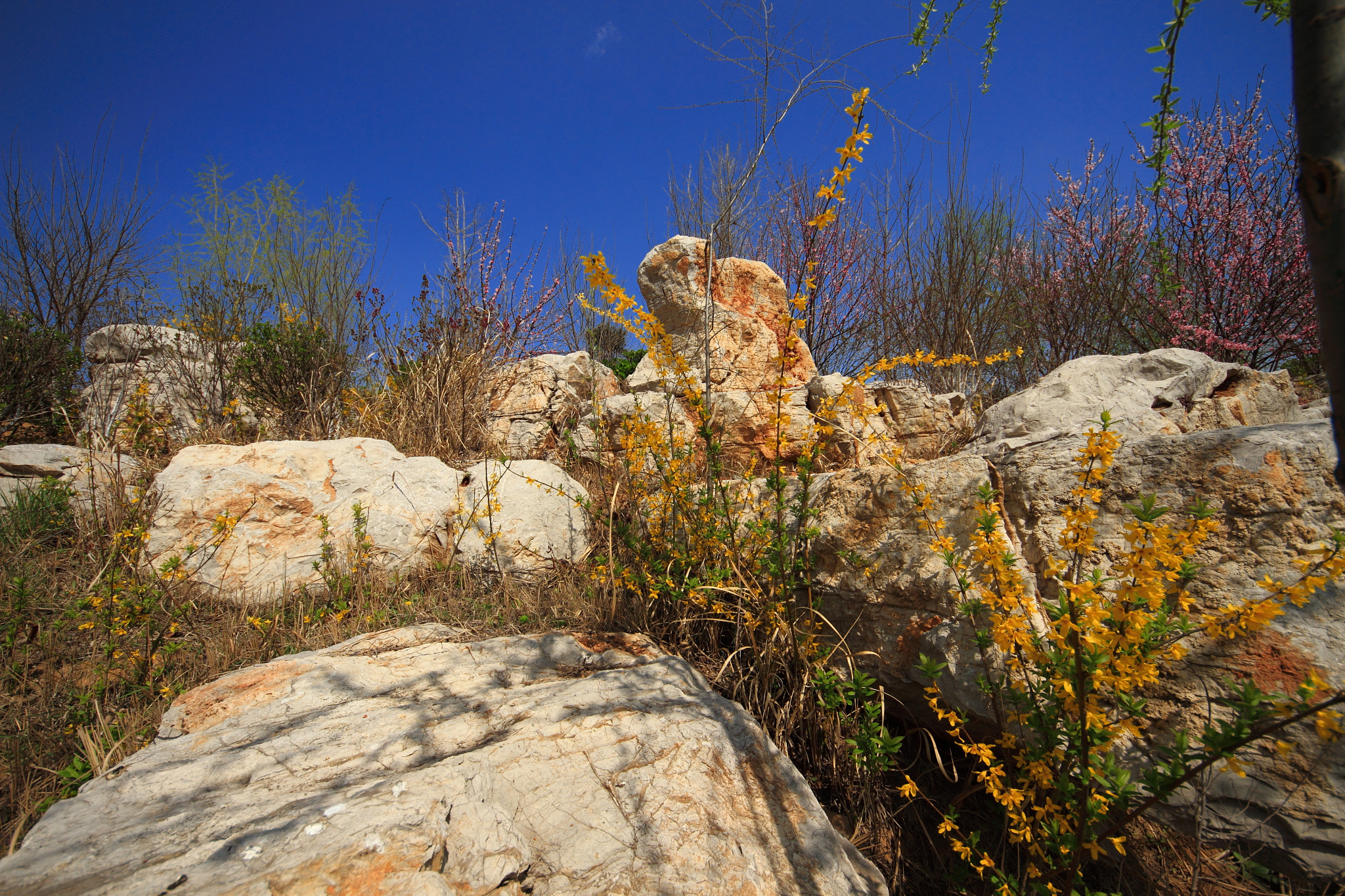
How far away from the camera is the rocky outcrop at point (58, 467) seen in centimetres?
411

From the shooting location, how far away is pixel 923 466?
2.18 metres

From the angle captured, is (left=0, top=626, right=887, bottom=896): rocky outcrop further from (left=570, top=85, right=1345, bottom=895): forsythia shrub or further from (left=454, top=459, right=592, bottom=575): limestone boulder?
(left=454, top=459, right=592, bottom=575): limestone boulder

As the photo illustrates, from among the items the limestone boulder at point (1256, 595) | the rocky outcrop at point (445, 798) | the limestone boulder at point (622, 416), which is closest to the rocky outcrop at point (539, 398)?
the limestone boulder at point (622, 416)

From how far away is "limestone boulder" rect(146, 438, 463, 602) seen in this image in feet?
10.7

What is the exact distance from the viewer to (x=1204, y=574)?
1.65m

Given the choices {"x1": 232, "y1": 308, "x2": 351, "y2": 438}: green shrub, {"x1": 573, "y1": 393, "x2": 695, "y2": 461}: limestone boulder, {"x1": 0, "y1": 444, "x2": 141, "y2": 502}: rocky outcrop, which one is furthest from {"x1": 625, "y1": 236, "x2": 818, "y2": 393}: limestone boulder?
{"x1": 0, "y1": 444, "x2": 141, "y2": 502}: rocky outcrop

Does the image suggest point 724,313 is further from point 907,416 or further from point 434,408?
point 434,408

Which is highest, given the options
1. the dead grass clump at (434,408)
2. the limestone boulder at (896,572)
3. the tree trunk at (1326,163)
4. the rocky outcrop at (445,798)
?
the dead grass clump at (434,408)

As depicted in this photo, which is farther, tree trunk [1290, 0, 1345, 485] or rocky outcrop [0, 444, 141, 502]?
rocky outcrop [0, 444, 141, 502]

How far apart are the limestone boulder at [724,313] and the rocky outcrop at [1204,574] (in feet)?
6.43

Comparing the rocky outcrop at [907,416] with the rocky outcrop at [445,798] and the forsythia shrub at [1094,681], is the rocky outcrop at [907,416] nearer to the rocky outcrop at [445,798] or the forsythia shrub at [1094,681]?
the forsythia shrub at [1094,681]

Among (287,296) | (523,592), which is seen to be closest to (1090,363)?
(523,592)

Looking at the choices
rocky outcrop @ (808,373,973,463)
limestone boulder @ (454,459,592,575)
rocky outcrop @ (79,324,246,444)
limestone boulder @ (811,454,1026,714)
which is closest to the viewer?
limestone boulder @ (811,454,1026,714)

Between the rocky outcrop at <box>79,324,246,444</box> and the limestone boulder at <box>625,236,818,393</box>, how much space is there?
420 centimetres
